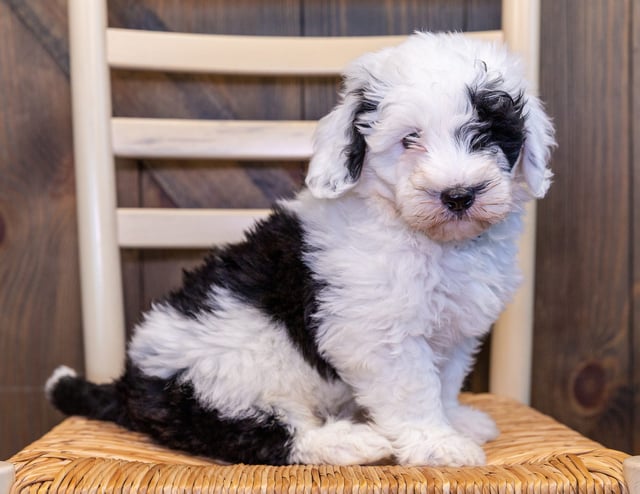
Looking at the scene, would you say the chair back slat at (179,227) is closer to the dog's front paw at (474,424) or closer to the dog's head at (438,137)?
the dog's head at (438,137)

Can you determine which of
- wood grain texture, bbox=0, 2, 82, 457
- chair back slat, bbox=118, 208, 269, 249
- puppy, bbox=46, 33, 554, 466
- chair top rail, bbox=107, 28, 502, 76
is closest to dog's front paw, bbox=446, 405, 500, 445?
puppy, bbox=46, 33, 554, 466

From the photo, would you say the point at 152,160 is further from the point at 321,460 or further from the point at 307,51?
the point at 321,460

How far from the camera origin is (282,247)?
1001 millimetres

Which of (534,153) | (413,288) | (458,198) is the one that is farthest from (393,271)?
(534,153)

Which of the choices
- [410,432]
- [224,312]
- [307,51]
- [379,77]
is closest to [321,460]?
[410,432]

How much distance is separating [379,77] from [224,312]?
0.39 meters

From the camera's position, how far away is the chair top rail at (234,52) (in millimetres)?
1275

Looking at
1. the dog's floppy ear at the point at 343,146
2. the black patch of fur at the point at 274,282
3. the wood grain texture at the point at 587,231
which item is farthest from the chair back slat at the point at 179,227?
the wood grain texture at the point at 587,231

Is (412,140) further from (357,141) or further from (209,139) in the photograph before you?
(209,139)

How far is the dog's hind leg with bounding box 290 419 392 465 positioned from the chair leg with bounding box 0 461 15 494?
34cm

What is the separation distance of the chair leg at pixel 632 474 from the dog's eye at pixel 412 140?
1.45ft

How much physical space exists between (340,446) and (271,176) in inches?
29.5

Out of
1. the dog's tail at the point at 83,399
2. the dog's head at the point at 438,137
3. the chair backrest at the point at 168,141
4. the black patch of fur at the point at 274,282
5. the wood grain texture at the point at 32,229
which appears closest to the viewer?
the dog's head at the point at 438,137

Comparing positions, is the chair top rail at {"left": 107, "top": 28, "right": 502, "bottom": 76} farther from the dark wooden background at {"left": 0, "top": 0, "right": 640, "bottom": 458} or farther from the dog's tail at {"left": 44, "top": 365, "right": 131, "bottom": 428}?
the dog's tail at {"left": 44, "top": 365, "right": 131, "bottom": 428}
